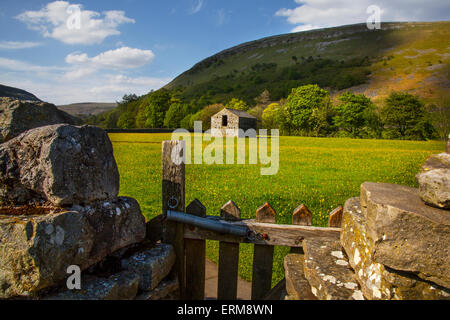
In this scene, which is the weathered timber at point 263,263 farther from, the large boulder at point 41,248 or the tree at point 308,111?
the tree at point 308,111

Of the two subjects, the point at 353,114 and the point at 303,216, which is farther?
the point at 353,114

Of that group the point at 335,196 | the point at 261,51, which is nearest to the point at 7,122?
the point at 335,196

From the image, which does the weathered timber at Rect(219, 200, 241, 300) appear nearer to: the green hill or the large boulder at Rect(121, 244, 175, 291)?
the large boulder at Rect(121, 244, 175, 291)

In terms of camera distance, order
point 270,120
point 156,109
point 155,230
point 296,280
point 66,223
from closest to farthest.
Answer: point 66,223 → point 296,280 → point 155,230 → point 270,120 → point 156,109

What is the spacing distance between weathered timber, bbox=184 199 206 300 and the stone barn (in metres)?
44.6

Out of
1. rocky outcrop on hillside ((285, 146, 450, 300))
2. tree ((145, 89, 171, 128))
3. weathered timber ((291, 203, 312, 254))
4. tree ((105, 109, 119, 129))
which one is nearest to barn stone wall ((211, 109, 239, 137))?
tree ((145, 89, 171, 128))

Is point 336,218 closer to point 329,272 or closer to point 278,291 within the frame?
point 329,272

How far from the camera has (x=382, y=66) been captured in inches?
4031

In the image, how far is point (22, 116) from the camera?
92.7 inches

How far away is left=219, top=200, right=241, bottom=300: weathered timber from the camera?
2.72 metres

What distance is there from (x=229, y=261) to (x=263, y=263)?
0.36m

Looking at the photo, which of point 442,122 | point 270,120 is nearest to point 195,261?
point 442,122
